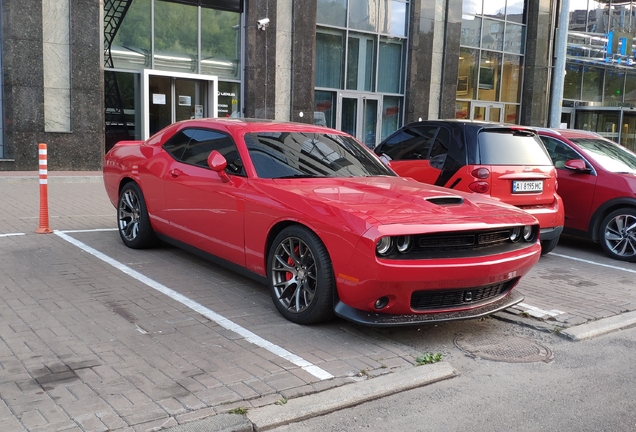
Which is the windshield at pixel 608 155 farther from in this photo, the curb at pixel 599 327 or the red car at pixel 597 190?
the curb at pixel 599 327

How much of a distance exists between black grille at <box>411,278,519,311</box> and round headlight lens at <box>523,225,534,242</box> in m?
0.53

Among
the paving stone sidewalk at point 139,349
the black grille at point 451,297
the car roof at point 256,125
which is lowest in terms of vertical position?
the paving stone sidewalk at point 139,349

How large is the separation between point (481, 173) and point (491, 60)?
18.2m

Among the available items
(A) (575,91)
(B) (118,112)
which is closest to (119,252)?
(B) (118,112)

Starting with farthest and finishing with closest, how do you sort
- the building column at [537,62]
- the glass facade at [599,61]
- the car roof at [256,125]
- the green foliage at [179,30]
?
the glass facade at [599,61], the building column at [537,62], the green foliage at [179,30], the car roof at [256,125]

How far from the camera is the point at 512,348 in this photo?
204 inches

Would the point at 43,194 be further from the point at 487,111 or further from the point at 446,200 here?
the point at 487,111

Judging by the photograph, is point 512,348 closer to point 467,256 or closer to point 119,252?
point 467,256

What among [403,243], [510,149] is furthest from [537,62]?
[403,243]

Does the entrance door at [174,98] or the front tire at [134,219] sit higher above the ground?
the entrance door at [174,98]

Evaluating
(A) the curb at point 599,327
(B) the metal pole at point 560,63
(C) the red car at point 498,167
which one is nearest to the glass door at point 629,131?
(B) the metal pole at point 560,63

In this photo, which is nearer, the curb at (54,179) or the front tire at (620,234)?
the front tire at (620,234)

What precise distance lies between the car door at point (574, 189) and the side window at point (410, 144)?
2.21 meters

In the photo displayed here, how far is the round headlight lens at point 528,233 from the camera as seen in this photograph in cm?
565
